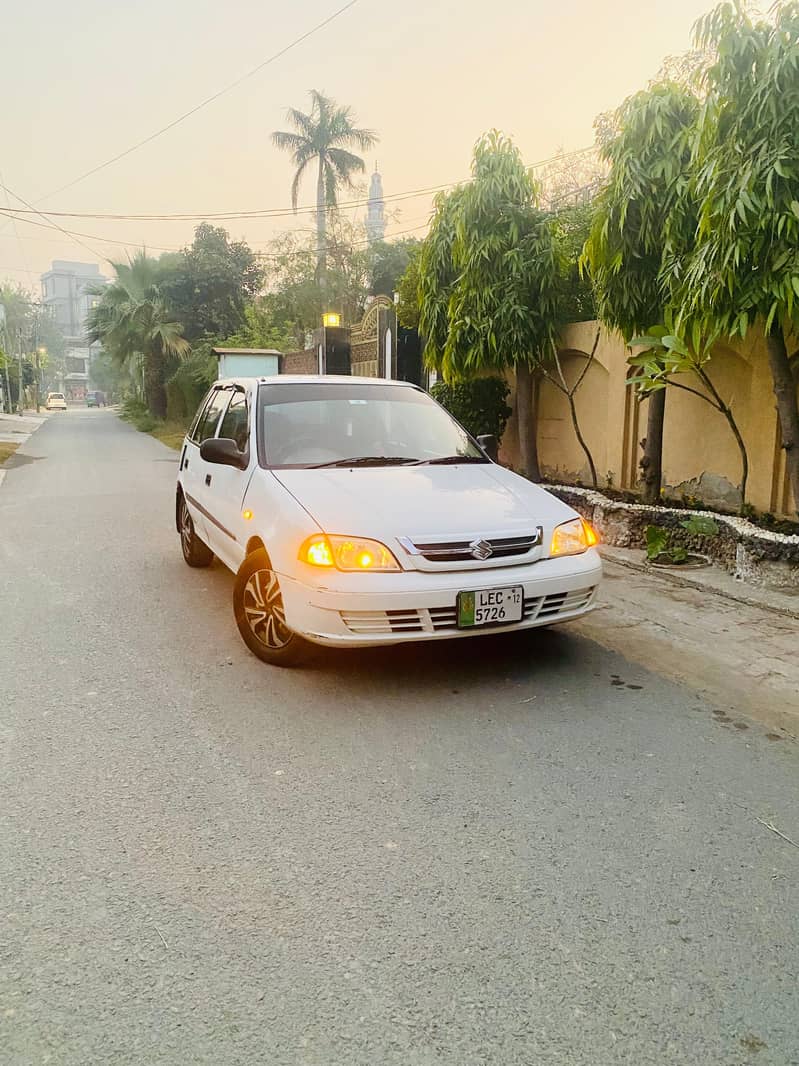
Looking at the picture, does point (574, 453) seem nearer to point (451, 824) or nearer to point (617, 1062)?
point (451, 824)

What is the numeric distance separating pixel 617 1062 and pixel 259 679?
2.82 meters

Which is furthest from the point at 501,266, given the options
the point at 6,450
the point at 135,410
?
the point at 135,410

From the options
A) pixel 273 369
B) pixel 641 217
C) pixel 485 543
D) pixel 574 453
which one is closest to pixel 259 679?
pixel 485 543

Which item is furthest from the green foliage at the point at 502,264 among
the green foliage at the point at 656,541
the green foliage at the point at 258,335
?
the green foliage at the point at 258,335

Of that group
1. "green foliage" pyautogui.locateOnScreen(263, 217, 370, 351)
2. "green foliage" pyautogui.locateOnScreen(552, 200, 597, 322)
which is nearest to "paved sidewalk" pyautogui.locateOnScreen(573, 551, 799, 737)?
"green foliage" pyautogui.locateOnScreen(552, 200, 597, 322)

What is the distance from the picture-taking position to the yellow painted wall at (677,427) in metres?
7.50

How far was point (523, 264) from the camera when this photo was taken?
30.8 ft

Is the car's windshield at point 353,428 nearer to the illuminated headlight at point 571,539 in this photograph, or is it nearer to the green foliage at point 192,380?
the illuminated headlight at point 571,539

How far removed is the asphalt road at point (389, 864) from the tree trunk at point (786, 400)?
2800 millimetres

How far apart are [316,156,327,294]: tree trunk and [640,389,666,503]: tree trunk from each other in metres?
29.2

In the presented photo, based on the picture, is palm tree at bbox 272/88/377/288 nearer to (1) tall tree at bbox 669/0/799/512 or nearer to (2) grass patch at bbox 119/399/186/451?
(2) grass patch at bbox 119/399/186/451

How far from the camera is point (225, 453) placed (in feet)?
17.3

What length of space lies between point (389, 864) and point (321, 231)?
37700mm

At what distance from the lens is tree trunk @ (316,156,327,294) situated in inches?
1432
